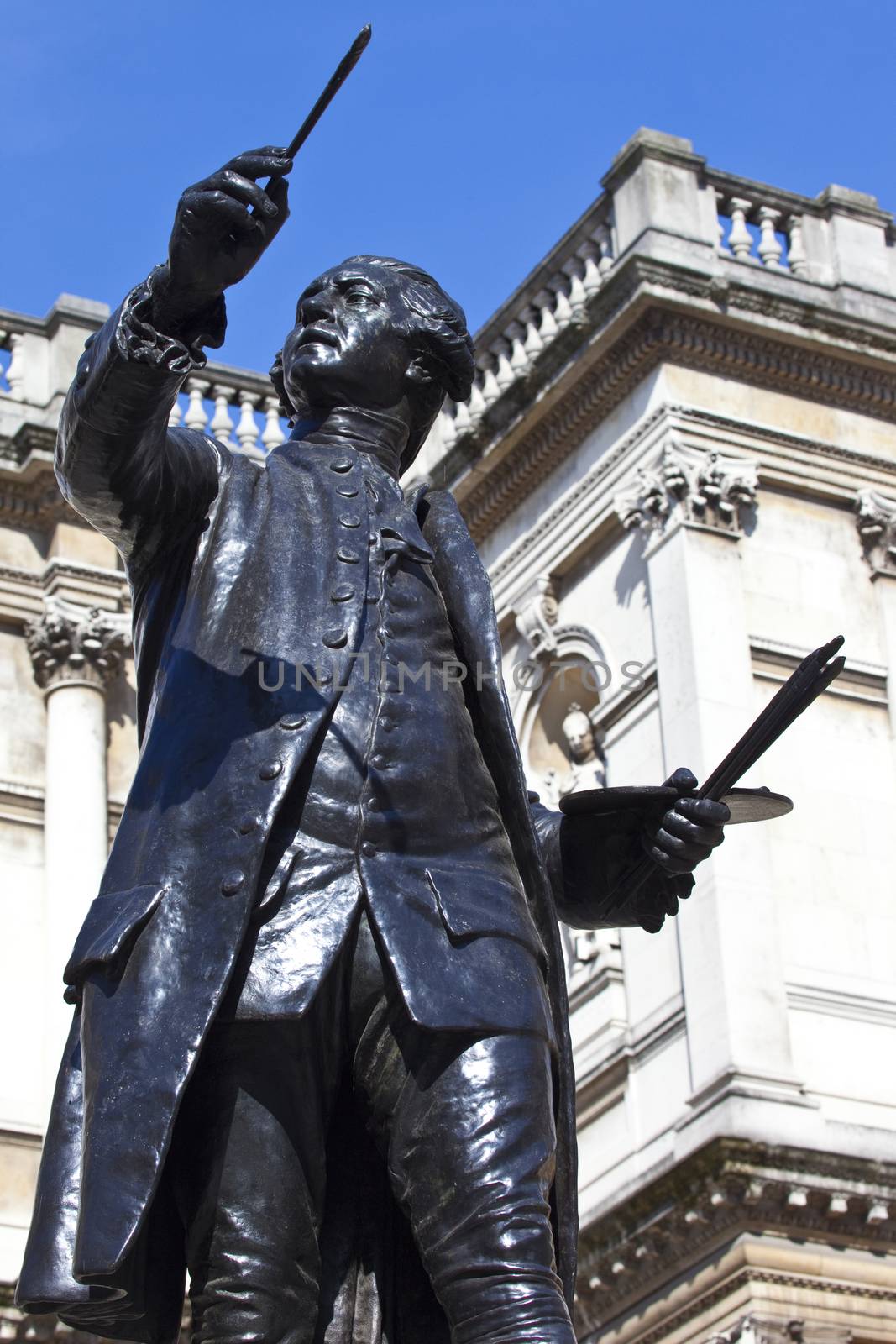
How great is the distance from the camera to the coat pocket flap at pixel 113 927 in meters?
3.42

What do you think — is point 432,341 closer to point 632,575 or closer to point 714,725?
point 714,725

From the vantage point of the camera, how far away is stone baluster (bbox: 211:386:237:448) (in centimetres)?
1891

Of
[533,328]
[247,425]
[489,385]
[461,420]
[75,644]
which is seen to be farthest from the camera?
[461,420]

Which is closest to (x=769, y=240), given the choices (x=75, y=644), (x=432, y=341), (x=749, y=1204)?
(x=75, y=644)

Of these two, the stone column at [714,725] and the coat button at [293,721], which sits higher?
the stone column at [714,725]

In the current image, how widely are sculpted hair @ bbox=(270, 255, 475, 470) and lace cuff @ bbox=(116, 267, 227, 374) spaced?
0.70 metres

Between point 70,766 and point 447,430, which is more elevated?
point 447,430

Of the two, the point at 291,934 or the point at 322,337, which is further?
the point at 322,337

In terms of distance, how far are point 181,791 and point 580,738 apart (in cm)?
1422

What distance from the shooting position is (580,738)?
17734mm

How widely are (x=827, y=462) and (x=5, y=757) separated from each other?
6.36 metres

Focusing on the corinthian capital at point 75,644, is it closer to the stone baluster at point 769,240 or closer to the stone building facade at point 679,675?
the stone building facade at point 679,675

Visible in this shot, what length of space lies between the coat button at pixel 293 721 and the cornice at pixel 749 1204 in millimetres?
10802

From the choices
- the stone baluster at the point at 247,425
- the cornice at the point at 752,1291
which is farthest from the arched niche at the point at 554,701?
the cornice at the point at 752,1291
